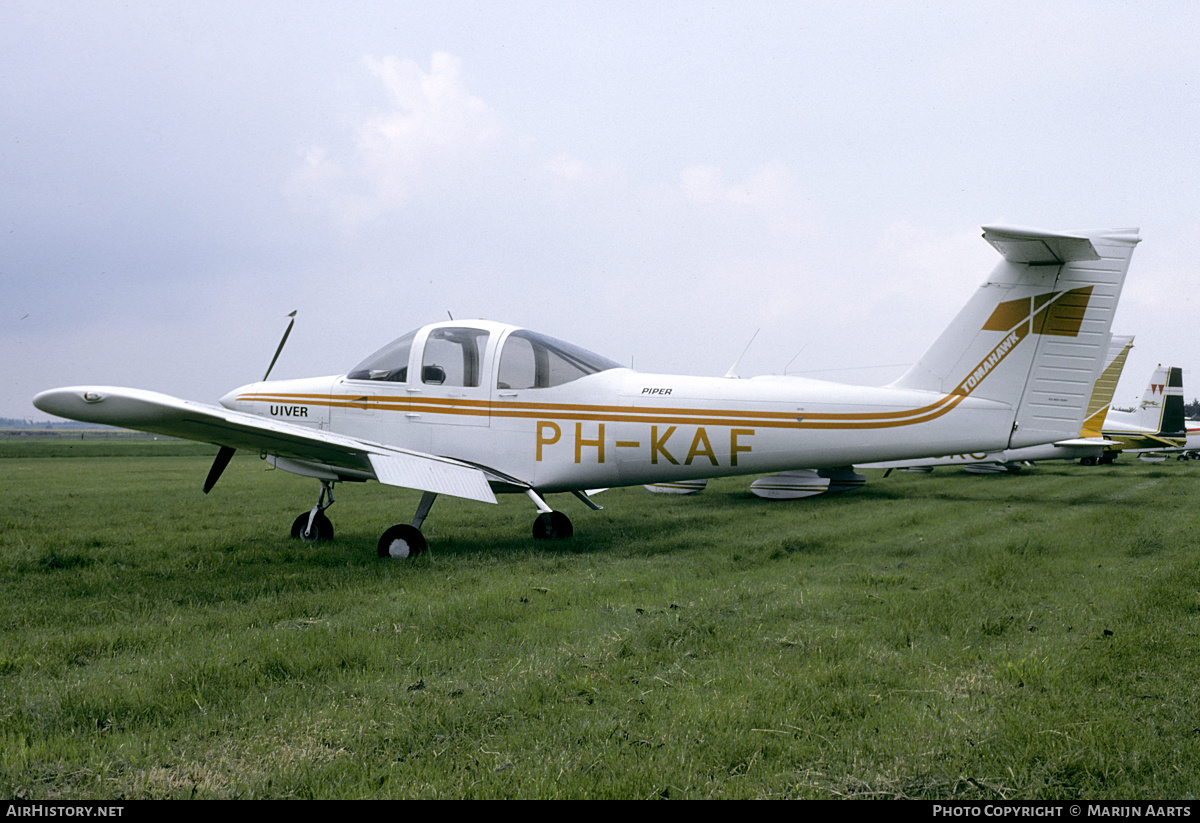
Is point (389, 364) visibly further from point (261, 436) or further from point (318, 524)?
point (318, 524)

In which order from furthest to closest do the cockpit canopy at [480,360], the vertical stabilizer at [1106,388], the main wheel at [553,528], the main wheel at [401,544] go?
the vertical stabilizer at [1106,388] → the main wheel at [553,528] → the cockpit canopy at [480,360] → the main wheel at [401,544]

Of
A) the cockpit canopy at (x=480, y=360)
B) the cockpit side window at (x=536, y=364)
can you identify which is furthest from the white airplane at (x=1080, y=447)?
the cockpit canopy at (x=480, y=360)

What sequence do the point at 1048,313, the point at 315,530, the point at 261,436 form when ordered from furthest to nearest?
the point at 315,530 → the point at 1048,313 → the point at 261,436

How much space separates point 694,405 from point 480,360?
7.70 ft

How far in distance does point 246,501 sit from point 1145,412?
32122mm

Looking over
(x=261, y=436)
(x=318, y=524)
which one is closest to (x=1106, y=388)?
(x=318, y=524)

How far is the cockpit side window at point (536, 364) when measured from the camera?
26.5ft

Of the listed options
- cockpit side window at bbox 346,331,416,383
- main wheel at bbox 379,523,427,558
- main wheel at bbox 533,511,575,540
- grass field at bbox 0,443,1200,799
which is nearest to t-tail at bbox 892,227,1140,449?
grass field at bbox 0,443,1200,799

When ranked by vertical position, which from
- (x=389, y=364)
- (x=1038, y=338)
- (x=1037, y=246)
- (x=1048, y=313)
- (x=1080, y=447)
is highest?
(x=1037, y=246)

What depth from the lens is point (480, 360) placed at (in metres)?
8.05

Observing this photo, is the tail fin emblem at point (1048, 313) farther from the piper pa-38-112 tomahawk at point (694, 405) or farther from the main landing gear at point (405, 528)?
the main landing gear at point (405, 528)

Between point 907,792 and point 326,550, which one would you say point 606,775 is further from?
point 326,550

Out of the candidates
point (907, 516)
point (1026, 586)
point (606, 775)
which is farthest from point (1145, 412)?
point (606, 775)
